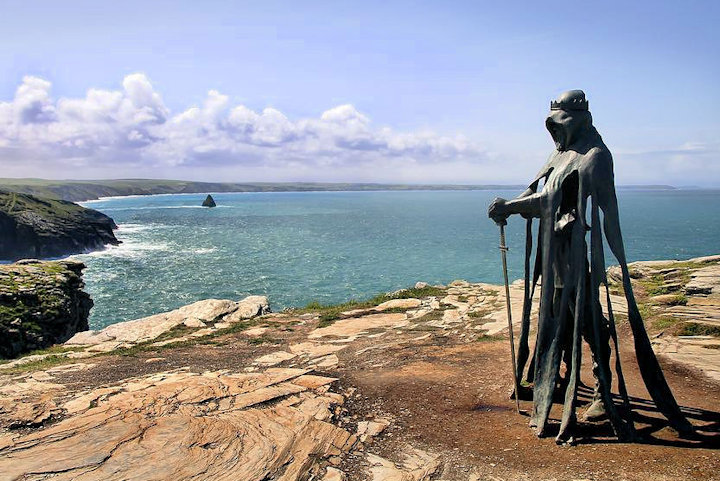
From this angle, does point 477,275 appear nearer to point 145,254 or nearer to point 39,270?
point 39,270

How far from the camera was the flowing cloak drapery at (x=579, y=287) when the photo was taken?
6867mm

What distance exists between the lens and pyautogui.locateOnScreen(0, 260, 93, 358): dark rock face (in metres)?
18.2

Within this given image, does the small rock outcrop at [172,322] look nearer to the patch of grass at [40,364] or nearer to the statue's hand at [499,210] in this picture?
the patch of grass at [40,364]

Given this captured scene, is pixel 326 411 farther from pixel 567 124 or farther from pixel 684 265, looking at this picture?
pixel 684 265

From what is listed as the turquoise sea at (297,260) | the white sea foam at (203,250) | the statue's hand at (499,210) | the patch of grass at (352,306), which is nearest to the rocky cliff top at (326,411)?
the patch of grass at (352,306)

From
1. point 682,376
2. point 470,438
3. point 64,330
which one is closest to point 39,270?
point 64,330

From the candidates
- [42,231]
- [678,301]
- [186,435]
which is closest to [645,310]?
[678,301]

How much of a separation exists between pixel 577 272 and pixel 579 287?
228 mm

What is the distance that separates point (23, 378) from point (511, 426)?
1029 cm

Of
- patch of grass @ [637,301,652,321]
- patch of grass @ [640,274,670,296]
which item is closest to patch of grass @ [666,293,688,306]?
patch of grass @ [637,301,652,321]

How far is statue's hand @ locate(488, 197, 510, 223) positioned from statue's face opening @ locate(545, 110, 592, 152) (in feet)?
4.13

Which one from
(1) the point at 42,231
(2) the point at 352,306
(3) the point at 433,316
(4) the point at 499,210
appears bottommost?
(2) the point at 352,306

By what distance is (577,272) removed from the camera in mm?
7062

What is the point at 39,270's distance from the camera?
78.1 ft
